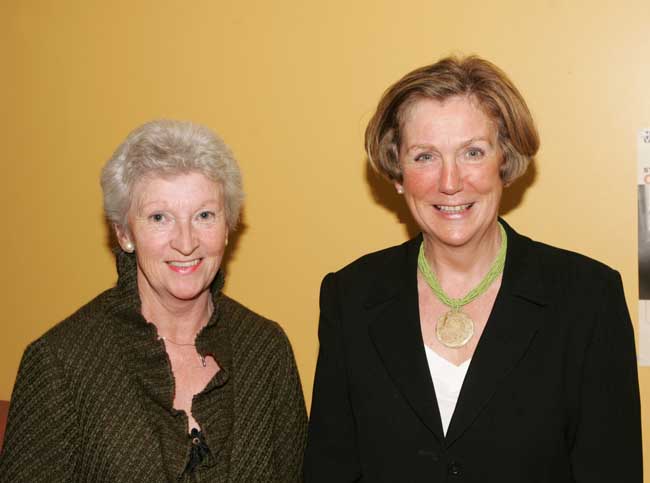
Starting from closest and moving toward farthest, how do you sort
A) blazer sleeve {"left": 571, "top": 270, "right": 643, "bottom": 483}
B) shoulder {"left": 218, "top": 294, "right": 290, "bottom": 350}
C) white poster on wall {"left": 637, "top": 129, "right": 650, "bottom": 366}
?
blazer sleeve {"left": 571, "top": 270, "right": 643, "bottom": 483} < shoulder {"left": 218, "top": 294, "right": 290, "bottom": 350} < white poster on wall {"left": 637, "top": 129, "right": 650, "bottom": 366}

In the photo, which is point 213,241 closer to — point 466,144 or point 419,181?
point 419,181

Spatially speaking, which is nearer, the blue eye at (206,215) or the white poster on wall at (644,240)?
the blue eye at (206,215)

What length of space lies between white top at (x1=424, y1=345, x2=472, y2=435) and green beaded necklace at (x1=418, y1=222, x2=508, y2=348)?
5 cm

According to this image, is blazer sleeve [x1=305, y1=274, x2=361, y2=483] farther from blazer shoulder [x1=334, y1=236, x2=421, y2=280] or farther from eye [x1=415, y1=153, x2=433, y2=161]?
eye [x1=415, y1=153, x2=433, y2=161]

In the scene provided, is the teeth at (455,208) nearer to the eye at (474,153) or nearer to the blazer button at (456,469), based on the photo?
the eye at (474,153)

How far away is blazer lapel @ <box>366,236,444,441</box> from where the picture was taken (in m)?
1.96

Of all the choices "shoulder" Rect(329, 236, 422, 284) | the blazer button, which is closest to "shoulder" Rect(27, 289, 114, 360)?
"shoulder" Rect(329, 236, 422, 284)

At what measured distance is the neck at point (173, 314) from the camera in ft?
7.10

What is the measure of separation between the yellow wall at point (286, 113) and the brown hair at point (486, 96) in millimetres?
465

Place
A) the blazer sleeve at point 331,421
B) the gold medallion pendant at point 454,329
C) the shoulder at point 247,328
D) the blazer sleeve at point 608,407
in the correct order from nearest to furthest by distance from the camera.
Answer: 1. the blazer sleeve at point 608,407
2. the gold medallion pendant at point 454,329
3. the blazer sleeve at point 331,421
4. the shoulder at point 247,328

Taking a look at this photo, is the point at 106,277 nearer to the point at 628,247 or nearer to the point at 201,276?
the point at 201,276

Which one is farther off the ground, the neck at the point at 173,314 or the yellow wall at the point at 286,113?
the yellow wall at the point at 286,113

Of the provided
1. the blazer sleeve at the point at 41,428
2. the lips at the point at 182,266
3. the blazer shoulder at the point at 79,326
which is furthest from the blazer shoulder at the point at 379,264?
the blazer sleeve at the point at 41,428

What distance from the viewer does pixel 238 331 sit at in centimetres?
227
